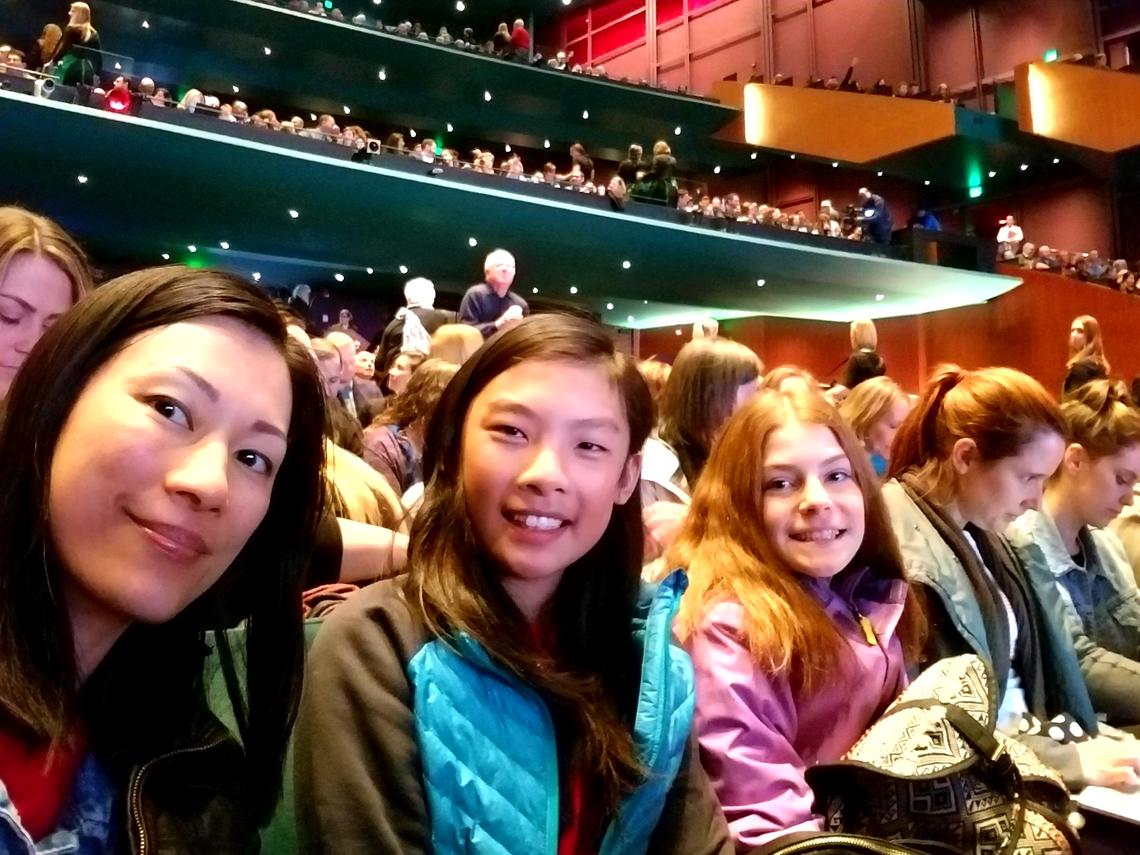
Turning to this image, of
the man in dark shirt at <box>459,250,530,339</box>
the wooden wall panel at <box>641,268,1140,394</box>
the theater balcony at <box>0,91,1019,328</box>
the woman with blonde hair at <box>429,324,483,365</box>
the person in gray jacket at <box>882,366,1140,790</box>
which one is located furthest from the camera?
the wooden wall panel at <box>641,268,1140,394</box>

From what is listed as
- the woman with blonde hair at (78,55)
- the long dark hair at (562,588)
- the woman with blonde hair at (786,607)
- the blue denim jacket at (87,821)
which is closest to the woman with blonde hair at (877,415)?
the woman with blonde hair at (786,607)

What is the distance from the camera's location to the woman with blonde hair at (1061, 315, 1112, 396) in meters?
4.00

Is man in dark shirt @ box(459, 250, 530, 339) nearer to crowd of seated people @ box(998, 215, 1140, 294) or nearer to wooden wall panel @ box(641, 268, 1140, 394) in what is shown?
wooden wall panel @ box(641, 268, 1140, 394)

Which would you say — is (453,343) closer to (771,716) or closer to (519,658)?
(771,716)

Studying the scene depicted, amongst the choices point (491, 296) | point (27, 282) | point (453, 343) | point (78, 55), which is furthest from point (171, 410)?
point (78, 55)

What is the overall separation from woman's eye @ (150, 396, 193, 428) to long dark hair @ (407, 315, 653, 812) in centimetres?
38

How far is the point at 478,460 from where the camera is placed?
1102 millimetres

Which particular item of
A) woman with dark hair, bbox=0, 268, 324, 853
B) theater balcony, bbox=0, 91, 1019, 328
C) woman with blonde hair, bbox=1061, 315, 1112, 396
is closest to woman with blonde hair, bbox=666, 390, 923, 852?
woman with dark hair, bbox=0, 268, 324, 853

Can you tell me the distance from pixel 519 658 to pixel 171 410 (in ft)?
1.58

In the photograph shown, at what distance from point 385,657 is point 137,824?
0.29 m

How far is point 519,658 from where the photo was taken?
1043 millimetres

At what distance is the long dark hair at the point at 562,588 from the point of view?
1.04 m

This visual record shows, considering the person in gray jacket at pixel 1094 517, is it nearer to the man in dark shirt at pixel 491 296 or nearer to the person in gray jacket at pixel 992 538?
the person in gray jacket at pixel 992 538

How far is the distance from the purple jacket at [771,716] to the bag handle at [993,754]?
15cm
